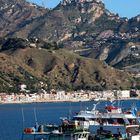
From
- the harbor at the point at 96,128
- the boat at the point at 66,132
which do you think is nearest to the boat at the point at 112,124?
the harbor at the point at 96,128

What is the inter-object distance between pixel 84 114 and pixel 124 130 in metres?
8.21

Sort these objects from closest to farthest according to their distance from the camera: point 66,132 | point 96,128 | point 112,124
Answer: point 66,132
point 112,124
point 96,128

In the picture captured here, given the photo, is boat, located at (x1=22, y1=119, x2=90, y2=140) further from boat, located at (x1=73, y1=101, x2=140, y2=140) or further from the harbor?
boat, located at (x1=73, y1=101, x2=140, y2=140)

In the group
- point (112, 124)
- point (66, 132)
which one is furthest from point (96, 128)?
point (66, 132)

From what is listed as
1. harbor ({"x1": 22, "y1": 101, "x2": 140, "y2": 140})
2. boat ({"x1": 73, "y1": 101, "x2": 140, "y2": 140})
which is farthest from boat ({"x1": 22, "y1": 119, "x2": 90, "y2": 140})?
boat ({"x1": 73, "y1": 101, "x2": 140, "y2": 140})

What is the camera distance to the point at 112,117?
266 ft

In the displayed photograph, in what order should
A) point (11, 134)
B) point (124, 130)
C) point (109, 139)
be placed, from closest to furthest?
point (109, 139)
point (124, 130)
point (11, 134)

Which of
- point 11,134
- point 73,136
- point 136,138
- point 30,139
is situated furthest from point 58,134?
point 11,134

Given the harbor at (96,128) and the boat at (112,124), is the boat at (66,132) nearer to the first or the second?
the harbor at (96,128)

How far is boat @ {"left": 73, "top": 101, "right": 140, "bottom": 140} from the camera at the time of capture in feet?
241

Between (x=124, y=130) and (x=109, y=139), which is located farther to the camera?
(x=124, y=130)

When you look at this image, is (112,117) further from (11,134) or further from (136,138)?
(11,134)

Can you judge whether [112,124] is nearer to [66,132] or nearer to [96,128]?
[96,128]

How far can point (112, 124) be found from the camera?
7950 cm
